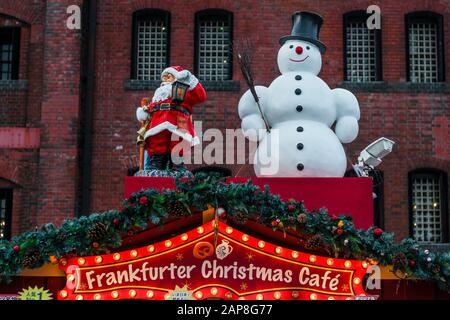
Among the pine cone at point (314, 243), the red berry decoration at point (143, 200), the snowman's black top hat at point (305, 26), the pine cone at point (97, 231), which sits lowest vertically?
the pine cone at point (314, 243)

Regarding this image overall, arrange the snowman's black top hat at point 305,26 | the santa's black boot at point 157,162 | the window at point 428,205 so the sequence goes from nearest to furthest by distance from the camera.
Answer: the santa's black boot at point 157,162, the snowman's black top hat at point 305,26, the window at point 428,205

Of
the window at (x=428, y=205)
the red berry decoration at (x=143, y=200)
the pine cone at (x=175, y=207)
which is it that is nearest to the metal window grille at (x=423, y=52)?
the window at (x=428, y=205)

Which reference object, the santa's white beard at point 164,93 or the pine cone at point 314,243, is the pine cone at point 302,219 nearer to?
the pine cone at point 314,243

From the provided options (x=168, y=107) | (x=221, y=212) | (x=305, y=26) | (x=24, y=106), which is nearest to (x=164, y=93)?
(x=168, y=107)

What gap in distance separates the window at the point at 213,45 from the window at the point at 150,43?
0.64 meters

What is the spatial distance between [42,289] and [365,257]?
8.50 feet

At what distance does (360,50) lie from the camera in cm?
1290

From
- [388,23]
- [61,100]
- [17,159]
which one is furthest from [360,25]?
[17,159]

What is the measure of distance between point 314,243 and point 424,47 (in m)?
8.91

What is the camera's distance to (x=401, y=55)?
12656 mm

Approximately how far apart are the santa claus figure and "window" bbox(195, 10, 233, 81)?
581 cm

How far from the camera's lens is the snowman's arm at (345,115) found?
24.9ft

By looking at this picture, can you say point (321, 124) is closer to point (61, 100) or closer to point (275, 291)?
point (275, 291)

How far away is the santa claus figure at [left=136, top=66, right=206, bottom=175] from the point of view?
22.3 ft
